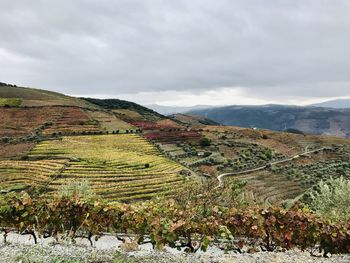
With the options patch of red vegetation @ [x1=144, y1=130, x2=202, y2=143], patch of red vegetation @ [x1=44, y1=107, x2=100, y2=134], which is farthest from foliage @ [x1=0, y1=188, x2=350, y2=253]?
patch of red vegetation @ [x1=144, y1=130, x2=202, y2=143]

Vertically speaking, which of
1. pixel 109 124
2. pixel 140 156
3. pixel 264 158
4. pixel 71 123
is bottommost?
pixel 264 158

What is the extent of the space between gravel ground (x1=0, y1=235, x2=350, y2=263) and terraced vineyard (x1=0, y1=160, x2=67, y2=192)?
53134mm

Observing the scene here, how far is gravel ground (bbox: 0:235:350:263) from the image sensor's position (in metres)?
12.5

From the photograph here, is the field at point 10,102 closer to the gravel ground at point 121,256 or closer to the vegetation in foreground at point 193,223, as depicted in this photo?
the vegetation in foreground at point 193,223

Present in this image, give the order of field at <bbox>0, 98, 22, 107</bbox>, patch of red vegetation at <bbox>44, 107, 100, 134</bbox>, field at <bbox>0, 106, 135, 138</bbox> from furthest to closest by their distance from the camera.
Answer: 1. field at <bbox>0, 98, 22, 107</bbox>
2. patch of red vegetation at <bbox>44, 107, 100, 134</bbox>
3. field at <bbox>0, 106, 135, 138</bbox>

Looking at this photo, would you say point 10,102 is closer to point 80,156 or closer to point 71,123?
point 71,123

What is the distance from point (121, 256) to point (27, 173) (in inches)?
2655

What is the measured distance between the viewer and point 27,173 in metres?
75.0

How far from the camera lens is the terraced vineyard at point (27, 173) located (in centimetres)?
6725

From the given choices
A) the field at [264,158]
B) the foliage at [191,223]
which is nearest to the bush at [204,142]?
the field at [264,158]

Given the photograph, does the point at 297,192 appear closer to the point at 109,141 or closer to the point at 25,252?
the point at 109,141

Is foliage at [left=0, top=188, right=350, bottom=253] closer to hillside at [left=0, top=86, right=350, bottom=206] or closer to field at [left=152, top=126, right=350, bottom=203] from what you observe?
hillside at [left=0, top=86, right=350, bottom=206]

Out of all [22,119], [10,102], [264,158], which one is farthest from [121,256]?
[10,102]

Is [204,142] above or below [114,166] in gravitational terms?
above
